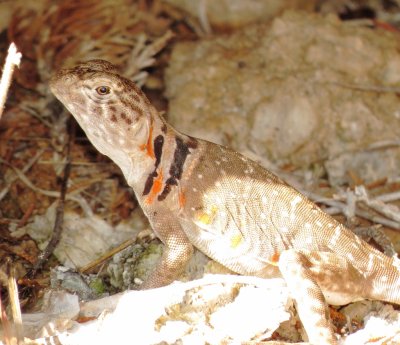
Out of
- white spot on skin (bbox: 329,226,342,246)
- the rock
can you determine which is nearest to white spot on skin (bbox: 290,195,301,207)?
white spot on skin (bbox: 329,226,342,246)

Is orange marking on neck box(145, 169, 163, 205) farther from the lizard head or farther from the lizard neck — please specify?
the lizard head

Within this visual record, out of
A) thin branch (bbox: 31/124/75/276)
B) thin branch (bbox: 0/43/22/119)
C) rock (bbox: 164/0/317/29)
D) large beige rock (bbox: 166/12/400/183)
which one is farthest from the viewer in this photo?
rock (bbox: 164/0/317/29)

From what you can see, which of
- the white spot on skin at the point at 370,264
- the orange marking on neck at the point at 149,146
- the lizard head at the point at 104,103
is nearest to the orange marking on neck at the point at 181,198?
the orange marking on neck at the point at 149,146

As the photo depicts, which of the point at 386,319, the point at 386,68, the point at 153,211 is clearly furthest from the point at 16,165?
the point at 386,68

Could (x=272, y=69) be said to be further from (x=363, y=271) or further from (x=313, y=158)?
(x=363, y=271)

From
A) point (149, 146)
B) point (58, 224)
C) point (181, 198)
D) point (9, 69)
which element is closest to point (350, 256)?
point (181, 198)

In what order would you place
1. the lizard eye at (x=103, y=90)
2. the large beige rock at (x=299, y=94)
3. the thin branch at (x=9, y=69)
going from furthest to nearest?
1. the large beige rock at (x=299, y=94)
2. the lizard eye at (x=103, y=90)
3. the thin branch at (x=9, y=69)

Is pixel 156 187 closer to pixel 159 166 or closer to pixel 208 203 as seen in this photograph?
pixel 159 166

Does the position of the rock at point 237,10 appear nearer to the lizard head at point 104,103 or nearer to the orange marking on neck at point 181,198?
the lizard head at point 104,103
